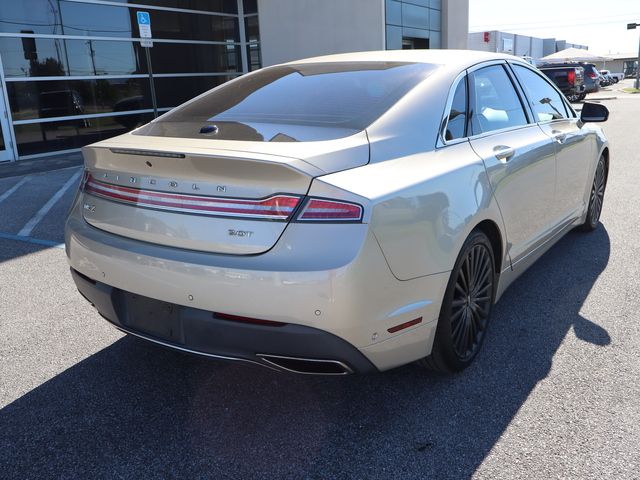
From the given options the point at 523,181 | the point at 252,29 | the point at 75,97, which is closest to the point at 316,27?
the point at 252,29

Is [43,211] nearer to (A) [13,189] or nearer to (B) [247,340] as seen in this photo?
(A) [13,189]

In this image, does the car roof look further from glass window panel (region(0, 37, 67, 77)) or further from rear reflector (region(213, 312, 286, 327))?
glass window panel (region(0, 37, 67, 77))

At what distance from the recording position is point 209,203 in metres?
2.30

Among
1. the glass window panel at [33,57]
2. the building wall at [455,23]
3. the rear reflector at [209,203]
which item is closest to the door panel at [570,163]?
the rear reflector at [209,203]

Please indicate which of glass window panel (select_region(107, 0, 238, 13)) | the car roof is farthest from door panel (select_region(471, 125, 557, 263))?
glass window panel (select_region(107, 0, 238, 13))

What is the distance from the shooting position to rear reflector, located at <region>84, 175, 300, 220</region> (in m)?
2.18

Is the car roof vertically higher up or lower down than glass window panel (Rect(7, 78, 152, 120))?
higher up

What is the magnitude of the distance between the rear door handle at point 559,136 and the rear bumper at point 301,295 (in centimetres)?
201

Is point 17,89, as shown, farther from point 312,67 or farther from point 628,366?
point 628,366

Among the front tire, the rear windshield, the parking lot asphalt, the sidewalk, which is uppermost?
the rear windshield

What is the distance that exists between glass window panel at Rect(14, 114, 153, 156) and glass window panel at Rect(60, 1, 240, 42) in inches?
77.9

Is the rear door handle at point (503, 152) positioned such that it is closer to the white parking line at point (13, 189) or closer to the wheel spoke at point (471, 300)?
the wheel spoke at point (471, 300)

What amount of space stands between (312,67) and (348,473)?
232 centimetres

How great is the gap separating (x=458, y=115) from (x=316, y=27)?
15.6 metres
